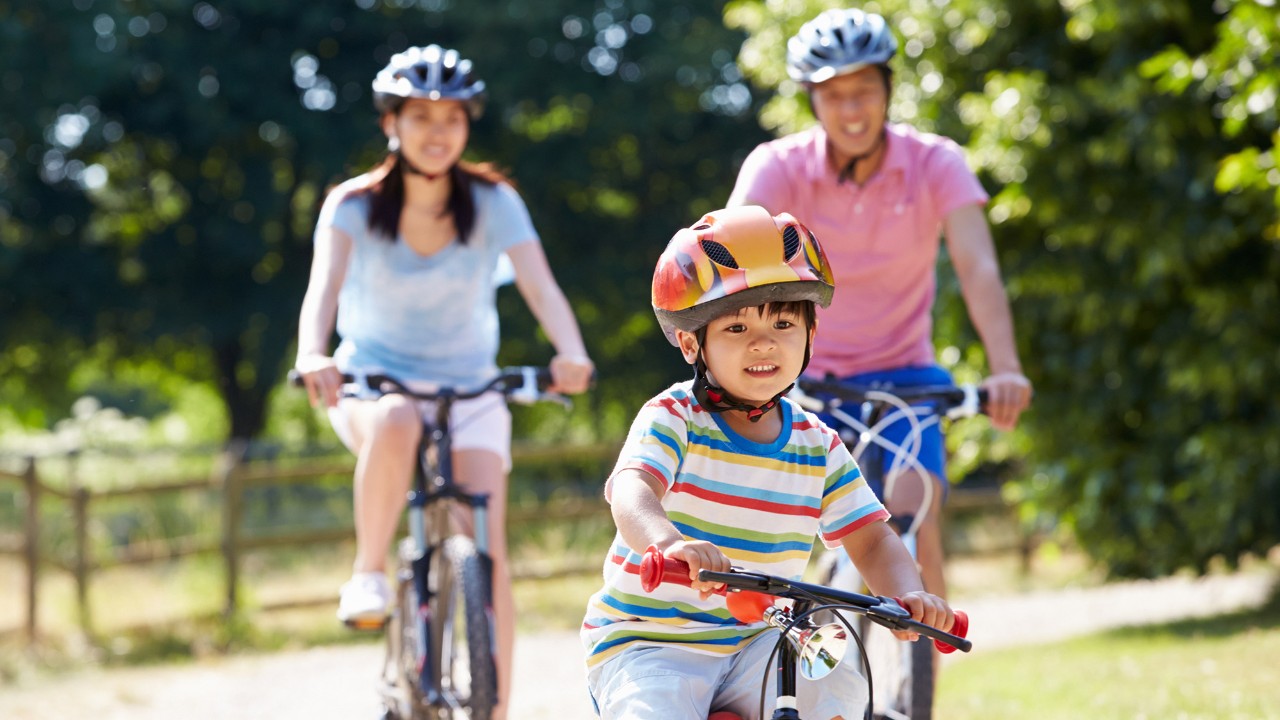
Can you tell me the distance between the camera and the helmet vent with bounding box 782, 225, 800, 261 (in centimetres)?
282

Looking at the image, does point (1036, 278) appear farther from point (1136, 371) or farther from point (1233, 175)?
point (1233, 175)

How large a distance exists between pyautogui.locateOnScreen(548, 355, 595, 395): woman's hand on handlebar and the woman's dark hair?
1.78 ft

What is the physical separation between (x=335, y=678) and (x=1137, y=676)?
16.8ft

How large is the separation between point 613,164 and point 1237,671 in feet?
67.2

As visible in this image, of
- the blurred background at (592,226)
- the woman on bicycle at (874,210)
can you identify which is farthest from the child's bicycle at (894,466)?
the blurred background at (592,226)

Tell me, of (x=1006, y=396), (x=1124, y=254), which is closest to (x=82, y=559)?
(x=1124, y=254)

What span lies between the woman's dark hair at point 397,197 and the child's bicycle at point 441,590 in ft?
1.80

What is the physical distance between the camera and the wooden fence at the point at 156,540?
11.4 m

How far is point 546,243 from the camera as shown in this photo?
26.1 m

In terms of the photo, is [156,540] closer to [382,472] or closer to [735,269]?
[382,472]

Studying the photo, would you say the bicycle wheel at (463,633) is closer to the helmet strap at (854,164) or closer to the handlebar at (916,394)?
the handlebar at (916,394)

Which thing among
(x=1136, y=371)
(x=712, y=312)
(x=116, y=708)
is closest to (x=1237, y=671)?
(x=1136, y=371)

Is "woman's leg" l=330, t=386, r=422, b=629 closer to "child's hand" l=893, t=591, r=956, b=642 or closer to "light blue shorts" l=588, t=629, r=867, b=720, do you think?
"light blue shorts" l=588, t=629, r=867, b=720

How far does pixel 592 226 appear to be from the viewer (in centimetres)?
2653
